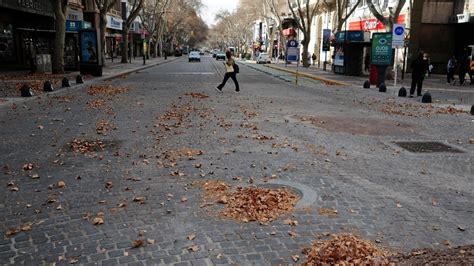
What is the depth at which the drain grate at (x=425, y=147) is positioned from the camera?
8897mm

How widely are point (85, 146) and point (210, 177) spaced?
3160 millimetres

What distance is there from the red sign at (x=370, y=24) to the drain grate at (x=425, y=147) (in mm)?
32118

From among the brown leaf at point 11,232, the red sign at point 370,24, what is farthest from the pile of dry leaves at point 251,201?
the red sign at point 370,24

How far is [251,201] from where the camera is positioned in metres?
5.55

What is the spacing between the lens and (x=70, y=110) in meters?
13.4

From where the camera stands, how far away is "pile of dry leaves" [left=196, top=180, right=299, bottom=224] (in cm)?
516

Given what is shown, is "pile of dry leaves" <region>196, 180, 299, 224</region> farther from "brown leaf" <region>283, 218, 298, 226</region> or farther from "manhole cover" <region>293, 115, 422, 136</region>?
"manhole cover" <region>293, 115, 422, 136</region>

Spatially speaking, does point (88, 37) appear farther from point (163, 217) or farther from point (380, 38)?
point (163, 217)

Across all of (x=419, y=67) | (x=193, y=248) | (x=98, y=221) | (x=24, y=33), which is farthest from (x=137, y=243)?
(x=24, y=33)

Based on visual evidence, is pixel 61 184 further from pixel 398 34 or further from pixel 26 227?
pixel 398 34

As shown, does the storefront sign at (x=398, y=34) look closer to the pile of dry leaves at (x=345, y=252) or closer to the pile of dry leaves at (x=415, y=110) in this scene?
the pile of dry leaves at (x=415, y=110)

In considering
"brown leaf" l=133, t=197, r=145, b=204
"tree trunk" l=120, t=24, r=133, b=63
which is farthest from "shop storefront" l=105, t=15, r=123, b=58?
"brown leaf" l=133, t=197, r=145, b=204

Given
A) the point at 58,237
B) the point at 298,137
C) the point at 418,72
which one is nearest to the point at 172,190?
the point at 58,237

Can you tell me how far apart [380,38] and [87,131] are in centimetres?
1860
